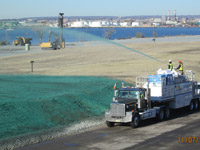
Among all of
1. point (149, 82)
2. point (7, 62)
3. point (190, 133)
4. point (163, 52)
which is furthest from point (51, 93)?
point (163, 52)

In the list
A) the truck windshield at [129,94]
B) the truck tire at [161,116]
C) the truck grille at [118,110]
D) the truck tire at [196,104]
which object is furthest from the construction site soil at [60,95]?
the truck tire at [196,104]

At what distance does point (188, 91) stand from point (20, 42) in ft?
288

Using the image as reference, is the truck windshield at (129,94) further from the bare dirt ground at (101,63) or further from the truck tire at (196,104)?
the bare dirt ground at (101,63)

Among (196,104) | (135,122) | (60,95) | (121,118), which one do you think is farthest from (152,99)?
(60,95)

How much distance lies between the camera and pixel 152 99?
2700 cm

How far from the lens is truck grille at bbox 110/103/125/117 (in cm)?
2409

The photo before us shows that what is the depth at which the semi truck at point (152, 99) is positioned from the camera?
24.3 m

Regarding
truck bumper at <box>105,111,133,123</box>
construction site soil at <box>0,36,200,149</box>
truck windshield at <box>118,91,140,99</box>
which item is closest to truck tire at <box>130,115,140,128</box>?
truck bumper at <box>105,111,133,123</box>

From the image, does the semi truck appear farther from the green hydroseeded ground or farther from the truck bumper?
the green hydroseeded ground

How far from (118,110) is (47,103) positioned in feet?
20.0

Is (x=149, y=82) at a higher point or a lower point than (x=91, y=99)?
higher

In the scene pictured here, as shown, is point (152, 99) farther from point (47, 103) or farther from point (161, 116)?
point (47, 103)

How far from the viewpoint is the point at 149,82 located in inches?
1090

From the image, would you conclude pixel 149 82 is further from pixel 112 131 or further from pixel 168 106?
pixel 112 131
